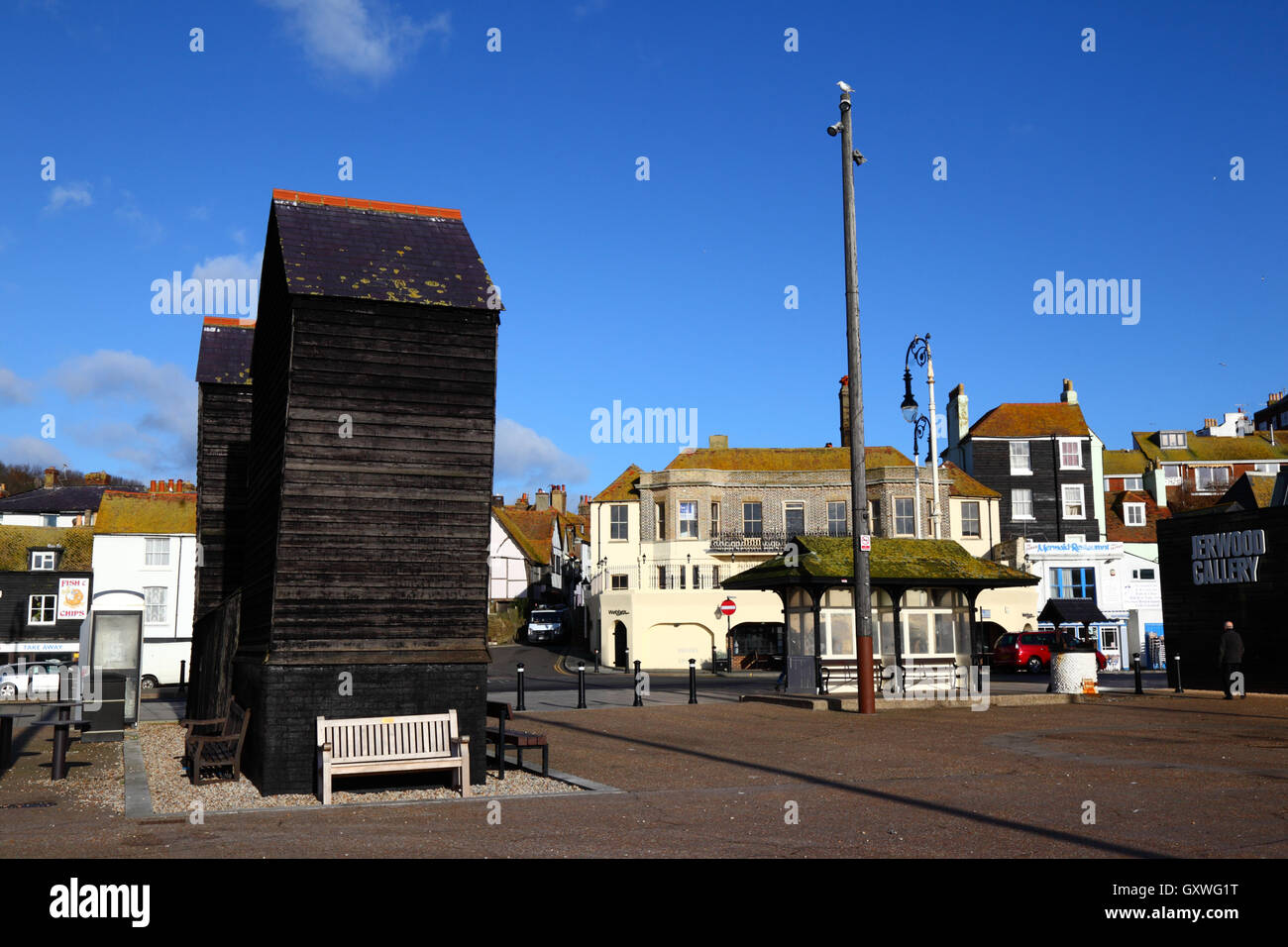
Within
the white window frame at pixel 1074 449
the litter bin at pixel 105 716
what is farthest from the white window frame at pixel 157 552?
the white window frame at pixel 1074 449

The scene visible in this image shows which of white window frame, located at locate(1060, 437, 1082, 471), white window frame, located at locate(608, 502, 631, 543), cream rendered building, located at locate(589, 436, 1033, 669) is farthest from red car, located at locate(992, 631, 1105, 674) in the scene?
white window frame, located at locate(608, 502, 631, 543)

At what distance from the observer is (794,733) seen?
58.4ft

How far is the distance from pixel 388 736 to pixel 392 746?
0.13m

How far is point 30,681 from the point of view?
3622cm

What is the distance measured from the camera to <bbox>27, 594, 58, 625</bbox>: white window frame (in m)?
49.4

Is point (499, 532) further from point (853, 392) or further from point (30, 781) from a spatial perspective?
point (30, 781)

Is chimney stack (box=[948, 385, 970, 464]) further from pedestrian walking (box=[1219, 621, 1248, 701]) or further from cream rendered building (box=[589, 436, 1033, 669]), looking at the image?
pedestrian walking (box=[1219, 621, 1248, 701])

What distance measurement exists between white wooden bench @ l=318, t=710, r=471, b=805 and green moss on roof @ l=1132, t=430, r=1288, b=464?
210 ft

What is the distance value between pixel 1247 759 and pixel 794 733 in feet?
21.3

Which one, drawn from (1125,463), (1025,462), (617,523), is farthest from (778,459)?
(1125,463)

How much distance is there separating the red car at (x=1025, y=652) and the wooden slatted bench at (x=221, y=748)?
3260cm

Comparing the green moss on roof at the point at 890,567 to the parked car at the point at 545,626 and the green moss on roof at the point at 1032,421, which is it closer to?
the green moss on roof at the point at 1032,421

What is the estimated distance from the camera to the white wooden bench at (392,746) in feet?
38.7

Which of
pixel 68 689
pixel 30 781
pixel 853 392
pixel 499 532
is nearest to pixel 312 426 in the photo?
pixel 30 781
